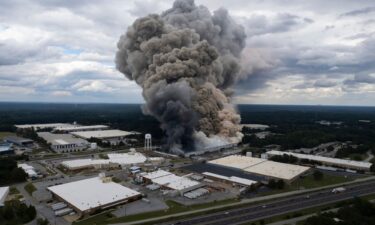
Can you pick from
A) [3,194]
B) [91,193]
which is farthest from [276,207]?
[3,194]

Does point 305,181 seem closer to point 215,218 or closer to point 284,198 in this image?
point 284,198

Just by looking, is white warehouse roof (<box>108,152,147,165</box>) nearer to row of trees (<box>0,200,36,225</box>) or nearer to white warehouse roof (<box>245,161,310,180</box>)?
white warehouse roof (<box>245,161,310,180</box>)

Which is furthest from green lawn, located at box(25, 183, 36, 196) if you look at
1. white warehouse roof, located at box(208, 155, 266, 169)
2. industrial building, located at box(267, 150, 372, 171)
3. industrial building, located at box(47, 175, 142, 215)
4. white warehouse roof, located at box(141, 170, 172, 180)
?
industrial building, located at box(267, 150, 372, 171)

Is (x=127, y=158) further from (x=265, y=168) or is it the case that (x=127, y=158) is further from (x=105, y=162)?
(x=265, y=168)

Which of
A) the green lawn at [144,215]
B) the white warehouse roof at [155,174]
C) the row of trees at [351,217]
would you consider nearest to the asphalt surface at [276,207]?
the green lawn at [144,215]

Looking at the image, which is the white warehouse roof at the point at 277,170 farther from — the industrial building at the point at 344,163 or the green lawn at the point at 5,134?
the green lawn at the point at 5,134

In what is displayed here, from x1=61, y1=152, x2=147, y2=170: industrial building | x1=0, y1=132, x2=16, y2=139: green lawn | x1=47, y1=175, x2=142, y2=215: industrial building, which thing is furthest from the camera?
x1=0, y1=132, x2=16, y2=139: green lawn

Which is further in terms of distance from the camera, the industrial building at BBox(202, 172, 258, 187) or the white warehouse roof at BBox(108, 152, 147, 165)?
the white warehouse roof at BBox(108, 152, 147, 165)
